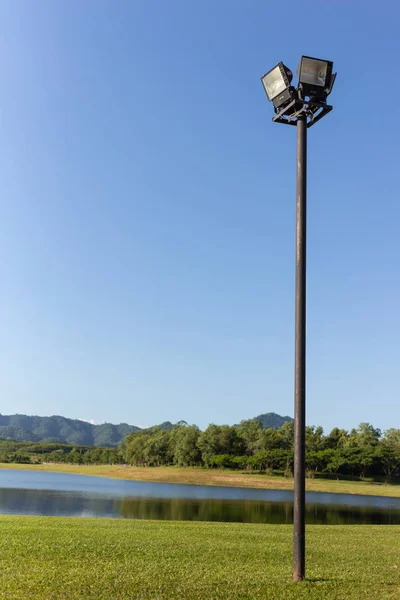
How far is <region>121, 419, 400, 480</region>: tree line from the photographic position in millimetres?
101750

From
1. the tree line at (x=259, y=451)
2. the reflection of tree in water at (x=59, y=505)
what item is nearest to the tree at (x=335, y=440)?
the tree line at (x=259, y=451)

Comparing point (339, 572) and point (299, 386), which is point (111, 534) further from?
point (299, 386)

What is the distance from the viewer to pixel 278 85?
32.6ft

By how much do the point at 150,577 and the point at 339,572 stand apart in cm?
404

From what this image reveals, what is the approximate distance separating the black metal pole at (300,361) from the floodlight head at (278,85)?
0.53m

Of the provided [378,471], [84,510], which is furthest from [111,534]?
[378,471]

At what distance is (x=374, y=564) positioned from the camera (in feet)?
38.4

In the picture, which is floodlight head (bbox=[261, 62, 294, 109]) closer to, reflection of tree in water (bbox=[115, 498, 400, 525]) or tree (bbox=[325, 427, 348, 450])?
reflection of tree in water (bbox=[115, 498, 400, 525])

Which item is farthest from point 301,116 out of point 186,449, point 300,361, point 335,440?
point 335,440

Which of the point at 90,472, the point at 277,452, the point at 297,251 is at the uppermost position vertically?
the point at 297,251

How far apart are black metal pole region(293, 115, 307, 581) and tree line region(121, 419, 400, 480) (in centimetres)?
9376

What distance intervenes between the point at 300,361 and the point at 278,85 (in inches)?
222

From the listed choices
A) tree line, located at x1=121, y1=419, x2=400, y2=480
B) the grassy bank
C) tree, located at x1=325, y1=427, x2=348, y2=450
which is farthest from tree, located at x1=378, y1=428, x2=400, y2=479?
tree, located at x1=325, y1=427, x2=348, y2=450

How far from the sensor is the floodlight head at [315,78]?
960 cm
